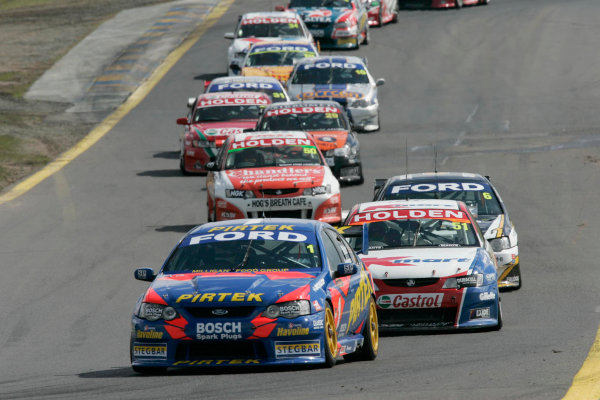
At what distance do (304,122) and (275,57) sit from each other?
8737 mm

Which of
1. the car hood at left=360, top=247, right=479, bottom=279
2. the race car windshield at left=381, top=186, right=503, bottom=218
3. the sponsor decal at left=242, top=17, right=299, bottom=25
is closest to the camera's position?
the car hood at left=360, top=247, right=479, bottom=279

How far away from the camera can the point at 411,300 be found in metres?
12.8

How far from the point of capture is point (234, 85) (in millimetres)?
28922

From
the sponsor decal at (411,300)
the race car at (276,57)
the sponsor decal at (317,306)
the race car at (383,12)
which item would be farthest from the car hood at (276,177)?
the race car at (383,12)

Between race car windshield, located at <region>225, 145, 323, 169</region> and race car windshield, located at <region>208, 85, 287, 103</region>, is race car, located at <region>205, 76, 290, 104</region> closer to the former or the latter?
race car windshield, located at <region>208, 85, 287, 103</region>

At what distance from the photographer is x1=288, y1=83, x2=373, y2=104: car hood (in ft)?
96.2

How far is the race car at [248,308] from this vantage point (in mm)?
9602

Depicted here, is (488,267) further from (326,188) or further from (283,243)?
(326,188)

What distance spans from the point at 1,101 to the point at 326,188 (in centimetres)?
1792

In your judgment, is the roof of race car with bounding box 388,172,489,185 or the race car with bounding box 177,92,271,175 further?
the race car with bounding box 177,92,271,175

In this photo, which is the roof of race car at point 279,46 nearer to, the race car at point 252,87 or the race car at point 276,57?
the race car at point 276,57

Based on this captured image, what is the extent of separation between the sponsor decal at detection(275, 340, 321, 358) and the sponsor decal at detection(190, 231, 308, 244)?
1293mm

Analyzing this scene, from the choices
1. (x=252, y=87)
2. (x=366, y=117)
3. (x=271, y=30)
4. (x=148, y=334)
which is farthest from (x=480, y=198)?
(x=271, y=30)

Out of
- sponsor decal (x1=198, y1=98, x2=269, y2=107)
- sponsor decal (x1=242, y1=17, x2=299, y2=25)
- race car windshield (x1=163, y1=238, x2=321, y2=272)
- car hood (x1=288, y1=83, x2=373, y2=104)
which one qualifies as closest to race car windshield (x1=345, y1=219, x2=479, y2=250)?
race car windshield (x1=163, y1=238, x2=321, y2=272)
